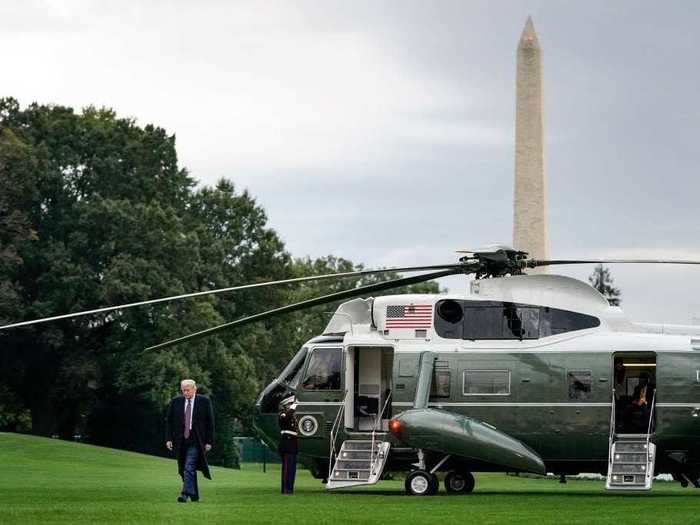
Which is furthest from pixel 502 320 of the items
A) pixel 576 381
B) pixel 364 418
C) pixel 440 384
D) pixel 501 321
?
pixel 364 418

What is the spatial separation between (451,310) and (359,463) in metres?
3.25

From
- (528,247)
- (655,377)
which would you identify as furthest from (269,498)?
(528,247)

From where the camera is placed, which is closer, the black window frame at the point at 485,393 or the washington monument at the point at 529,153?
the black window frame at the point at 485,393

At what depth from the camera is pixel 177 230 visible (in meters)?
67.5

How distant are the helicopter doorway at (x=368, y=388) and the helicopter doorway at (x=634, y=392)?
4.18 metres

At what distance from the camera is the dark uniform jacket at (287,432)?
91.9 feet

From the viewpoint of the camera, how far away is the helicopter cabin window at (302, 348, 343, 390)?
2914 cm

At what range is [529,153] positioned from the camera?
54.9 meters

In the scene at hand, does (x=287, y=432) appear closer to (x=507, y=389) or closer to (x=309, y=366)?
(x=309, y=366)

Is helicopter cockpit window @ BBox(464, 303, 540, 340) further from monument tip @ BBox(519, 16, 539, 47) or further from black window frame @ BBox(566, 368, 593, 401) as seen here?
monument tip @ BBox(519, 16, 539, 47)

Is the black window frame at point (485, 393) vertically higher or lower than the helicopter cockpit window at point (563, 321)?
lower

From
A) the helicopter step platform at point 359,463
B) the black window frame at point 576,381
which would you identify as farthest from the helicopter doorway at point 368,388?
the black window frame at point 576,381

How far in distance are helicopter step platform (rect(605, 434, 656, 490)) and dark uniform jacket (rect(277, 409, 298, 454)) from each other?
220 inches

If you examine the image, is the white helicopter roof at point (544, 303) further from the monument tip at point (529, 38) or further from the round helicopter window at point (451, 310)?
the monument tip at point (529, 38)
